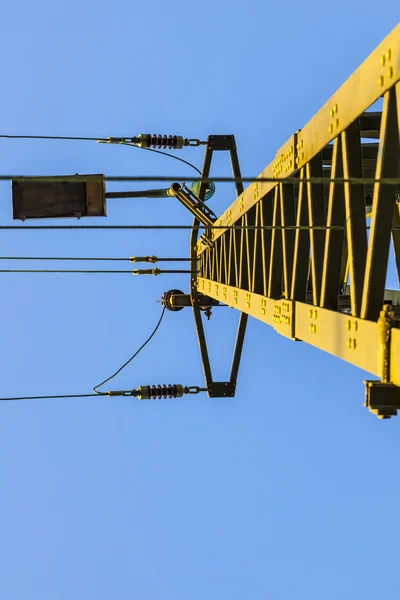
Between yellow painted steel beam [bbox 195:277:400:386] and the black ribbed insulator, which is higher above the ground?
yellow painted steel beam [bbox 195:277:400:386]

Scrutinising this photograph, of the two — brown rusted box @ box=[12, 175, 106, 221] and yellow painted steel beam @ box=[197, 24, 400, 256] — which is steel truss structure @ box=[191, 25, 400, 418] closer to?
yellow painted steel beam @ box=[197, 24, 400, 256]

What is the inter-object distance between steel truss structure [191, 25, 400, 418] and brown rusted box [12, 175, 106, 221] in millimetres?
2357

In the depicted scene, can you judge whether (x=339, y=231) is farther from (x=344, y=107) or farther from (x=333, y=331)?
(x=344, y=107)

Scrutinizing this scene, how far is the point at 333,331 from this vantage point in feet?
25.9

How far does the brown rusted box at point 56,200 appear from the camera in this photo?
13.6 meters

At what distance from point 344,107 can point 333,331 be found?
198 cm

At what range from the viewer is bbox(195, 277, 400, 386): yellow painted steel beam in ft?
21.4

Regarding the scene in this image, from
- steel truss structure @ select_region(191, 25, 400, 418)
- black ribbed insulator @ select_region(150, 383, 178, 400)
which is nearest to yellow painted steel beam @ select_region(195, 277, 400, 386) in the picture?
steel truss structure @ select_region(191, 25, 400, 418)

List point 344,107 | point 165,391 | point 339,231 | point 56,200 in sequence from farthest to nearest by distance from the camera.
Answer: point 165,391 < point 56,200 < point 339,231 < point 344,107

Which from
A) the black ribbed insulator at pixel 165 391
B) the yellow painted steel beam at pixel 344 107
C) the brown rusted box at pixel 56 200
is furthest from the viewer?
the black ribbed insulator at pixel 165 391

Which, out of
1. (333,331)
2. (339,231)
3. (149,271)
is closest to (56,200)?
(149,271)

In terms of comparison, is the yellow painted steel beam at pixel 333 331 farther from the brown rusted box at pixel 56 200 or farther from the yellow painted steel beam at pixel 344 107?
the brown rusted box at pixel 56 200

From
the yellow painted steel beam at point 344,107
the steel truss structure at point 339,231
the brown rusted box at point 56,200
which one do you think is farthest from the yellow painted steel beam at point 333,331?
the brown rusted box at point 56,200

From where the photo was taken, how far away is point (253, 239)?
13312mm
